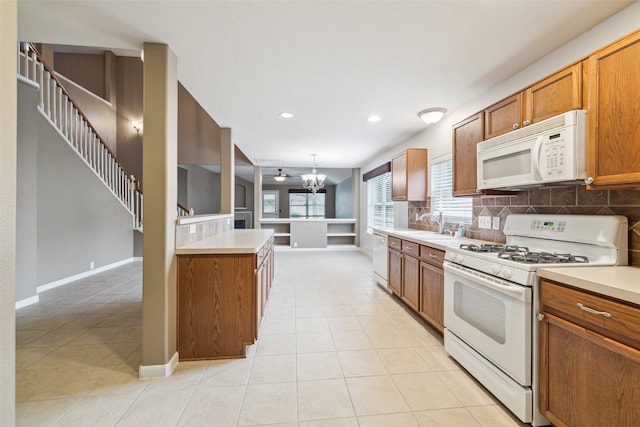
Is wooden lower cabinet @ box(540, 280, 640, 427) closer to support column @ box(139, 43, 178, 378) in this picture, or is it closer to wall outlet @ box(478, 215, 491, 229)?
wall outlet @ box(478, 215, 491, 229)

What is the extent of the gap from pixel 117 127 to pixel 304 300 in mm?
6846

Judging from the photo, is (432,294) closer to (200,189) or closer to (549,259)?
(549,259)

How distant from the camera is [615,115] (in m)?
1.44

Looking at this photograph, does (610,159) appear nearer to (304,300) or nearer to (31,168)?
(304,300)

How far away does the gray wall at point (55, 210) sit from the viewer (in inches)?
132

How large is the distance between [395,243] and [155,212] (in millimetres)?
2749

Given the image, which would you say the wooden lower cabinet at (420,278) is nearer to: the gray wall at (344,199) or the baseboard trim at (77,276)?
the baseboard trim at (77,276)

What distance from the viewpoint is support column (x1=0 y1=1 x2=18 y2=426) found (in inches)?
34.5

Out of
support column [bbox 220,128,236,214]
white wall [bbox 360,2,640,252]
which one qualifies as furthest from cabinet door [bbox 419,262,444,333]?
support column [bbox 220,128,236,214]

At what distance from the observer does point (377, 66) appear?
2.29 meters

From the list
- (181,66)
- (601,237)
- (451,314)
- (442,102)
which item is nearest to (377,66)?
(442,102)

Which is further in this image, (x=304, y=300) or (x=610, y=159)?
(x=304, y=300)

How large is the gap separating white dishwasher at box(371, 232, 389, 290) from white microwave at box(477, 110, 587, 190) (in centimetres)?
186

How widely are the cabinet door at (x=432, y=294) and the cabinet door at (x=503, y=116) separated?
4.19ft
